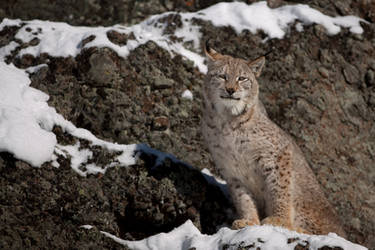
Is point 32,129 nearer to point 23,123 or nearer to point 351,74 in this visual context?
point 23,123

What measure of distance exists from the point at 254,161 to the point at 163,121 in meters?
1.82

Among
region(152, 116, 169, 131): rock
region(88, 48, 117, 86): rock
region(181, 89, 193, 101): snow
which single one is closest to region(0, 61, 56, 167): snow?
region(88, 48, 117, 86): rock

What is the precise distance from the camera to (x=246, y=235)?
5.09 metres

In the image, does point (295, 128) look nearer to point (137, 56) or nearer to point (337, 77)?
point (337, 77)

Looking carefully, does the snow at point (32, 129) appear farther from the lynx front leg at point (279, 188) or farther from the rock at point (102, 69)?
the lynx front leg at point (279, 188)

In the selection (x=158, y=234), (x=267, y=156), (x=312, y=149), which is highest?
(x=267, y=156)

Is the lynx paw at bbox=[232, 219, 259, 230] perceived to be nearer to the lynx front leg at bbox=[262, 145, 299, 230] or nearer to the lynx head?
the lynx front leg at bbox=[262, 145, 299, 230]

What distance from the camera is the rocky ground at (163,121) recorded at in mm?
5652

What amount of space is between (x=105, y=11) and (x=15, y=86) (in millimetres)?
3225

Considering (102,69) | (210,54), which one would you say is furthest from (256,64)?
(102,69)

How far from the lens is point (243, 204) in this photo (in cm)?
645

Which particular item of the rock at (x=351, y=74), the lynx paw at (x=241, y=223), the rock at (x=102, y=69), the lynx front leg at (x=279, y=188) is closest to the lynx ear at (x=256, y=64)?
the lynx front leg at (x=279, y=188)

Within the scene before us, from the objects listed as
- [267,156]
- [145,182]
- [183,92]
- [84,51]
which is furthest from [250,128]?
[84,51]

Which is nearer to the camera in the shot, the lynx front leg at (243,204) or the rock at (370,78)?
the lynx front leg at (243,204)
